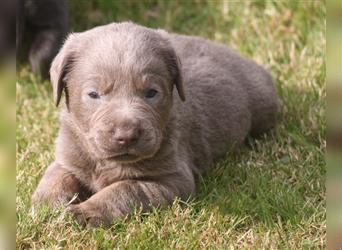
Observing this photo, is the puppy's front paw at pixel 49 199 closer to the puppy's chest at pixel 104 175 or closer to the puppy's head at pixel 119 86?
the puppy's chest at pixel 104 175

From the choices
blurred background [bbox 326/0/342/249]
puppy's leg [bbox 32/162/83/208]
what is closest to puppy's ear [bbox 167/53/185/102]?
puppy's leg [bbox 32/162/83/208]

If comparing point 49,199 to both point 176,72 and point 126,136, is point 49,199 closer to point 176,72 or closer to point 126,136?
point 126,136

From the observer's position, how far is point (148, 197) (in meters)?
4.19

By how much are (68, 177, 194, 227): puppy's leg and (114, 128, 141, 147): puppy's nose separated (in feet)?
1.27

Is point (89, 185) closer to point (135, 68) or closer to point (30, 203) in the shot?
point (30, 203)

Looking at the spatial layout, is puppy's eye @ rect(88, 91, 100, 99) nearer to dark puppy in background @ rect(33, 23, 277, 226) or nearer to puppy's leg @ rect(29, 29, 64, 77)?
dark puppy in background @ rect(33, 23, 277, 226)

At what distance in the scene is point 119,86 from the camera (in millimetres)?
4070

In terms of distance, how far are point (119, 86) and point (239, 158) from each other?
1569 mm

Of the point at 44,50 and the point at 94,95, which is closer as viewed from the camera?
the point at 94,95

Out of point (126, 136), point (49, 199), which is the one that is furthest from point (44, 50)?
point (126, 136)

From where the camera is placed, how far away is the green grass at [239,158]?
3.90 m

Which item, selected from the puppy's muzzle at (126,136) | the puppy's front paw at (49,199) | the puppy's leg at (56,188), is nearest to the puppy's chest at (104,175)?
the puppy's leg at (56,188)

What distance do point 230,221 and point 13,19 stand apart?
8.68 ft

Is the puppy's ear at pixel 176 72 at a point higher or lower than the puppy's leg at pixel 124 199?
higher
